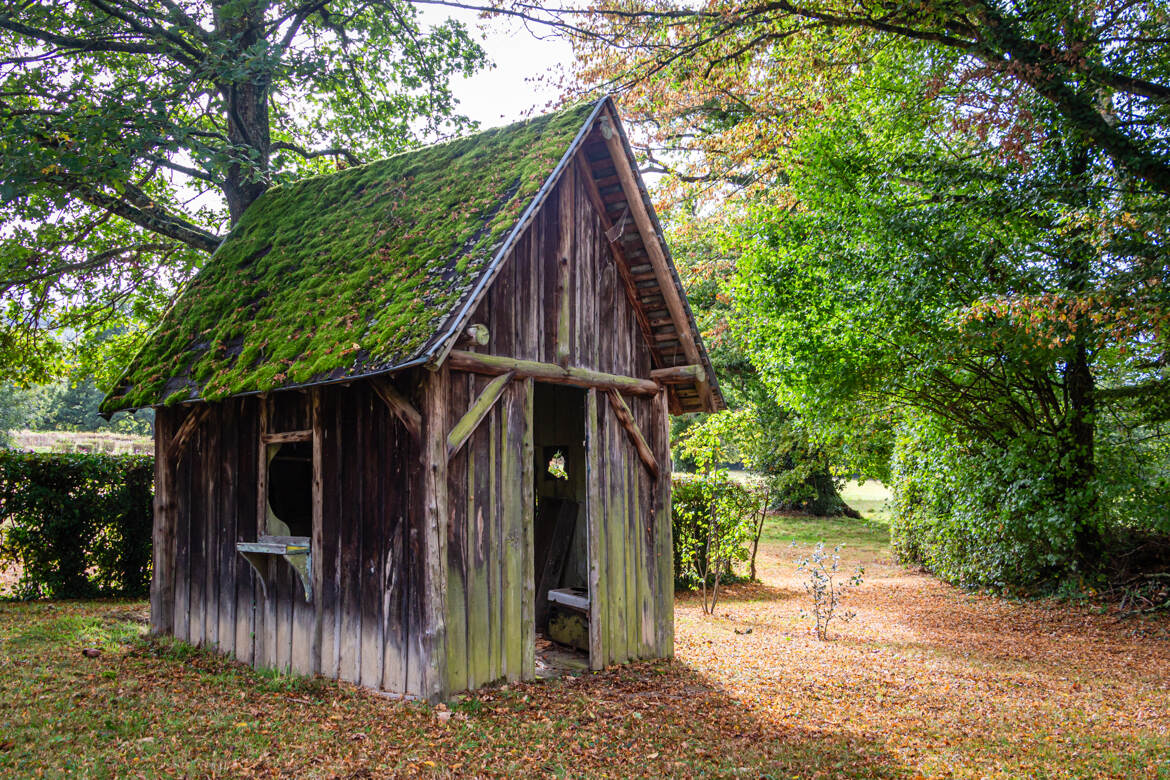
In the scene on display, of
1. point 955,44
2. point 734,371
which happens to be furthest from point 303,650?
point 734,371

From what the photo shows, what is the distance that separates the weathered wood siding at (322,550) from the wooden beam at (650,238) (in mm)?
3584

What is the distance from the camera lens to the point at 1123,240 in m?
10.7

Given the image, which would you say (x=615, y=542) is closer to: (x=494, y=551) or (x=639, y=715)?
(x=494, y=551)

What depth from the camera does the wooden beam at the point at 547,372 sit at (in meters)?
7.57

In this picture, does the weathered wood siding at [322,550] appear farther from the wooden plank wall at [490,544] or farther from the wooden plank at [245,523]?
the wooden plank wall at [490,544]

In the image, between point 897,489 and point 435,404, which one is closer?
point 435,404

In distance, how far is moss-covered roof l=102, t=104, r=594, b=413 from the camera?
7363mm

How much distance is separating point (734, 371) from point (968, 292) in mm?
12345

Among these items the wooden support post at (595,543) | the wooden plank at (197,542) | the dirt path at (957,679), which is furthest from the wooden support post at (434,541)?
the wooden plank at (197,542)

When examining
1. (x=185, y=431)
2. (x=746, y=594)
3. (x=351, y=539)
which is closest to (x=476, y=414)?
(x=351, y=539)

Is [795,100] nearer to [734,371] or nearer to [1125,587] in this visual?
[734,371]

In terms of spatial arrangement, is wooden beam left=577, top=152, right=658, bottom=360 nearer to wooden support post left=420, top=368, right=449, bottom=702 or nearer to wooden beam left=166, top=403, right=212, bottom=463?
wooden support post left=420, top=368, right=449, bottom=702

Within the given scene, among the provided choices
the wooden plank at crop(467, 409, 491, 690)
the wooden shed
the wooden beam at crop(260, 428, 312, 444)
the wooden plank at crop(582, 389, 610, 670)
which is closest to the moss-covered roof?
the wooden shed

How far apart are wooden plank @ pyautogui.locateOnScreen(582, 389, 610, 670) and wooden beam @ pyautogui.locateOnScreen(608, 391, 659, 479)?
0.36 meters
